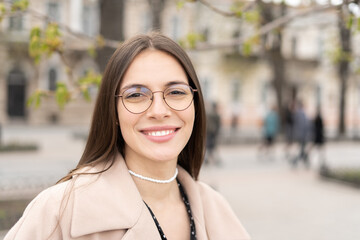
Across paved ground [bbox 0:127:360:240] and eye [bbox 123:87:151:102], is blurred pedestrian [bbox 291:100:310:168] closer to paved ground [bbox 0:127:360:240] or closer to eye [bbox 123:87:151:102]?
paved ground [bbox 0:127:360:240]

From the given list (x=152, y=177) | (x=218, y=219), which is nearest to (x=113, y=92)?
(x=152, y=177)

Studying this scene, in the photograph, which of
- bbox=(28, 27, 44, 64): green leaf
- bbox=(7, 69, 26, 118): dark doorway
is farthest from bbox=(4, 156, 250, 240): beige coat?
bbox=(7, 69, 26, 118): dark doorway

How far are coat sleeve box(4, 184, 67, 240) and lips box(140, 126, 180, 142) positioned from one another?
0.39 m

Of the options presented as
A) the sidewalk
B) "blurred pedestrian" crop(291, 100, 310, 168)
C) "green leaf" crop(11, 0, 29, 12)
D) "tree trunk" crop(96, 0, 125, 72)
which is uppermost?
"tree trunk" crop(96, 0, 125, 72)

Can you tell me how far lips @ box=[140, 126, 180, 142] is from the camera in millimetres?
1741

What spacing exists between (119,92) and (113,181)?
339mm

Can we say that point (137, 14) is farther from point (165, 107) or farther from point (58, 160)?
point (165, 107)

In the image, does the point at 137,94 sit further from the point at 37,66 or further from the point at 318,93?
the point at 318,93

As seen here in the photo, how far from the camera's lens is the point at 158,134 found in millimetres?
1747

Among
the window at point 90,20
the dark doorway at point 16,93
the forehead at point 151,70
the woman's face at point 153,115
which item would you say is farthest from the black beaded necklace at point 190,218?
the window at point 90,20

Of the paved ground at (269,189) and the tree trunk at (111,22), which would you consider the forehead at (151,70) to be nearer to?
the paved ground at (269,189)

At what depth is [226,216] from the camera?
2.05 meters

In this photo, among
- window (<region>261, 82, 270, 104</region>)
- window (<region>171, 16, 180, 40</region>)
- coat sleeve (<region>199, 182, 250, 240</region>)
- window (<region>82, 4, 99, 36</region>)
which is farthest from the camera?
window (<region>261, 82, 270, 104</region>)

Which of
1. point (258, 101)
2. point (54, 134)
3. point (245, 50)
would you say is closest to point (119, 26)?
point (245, 50)
